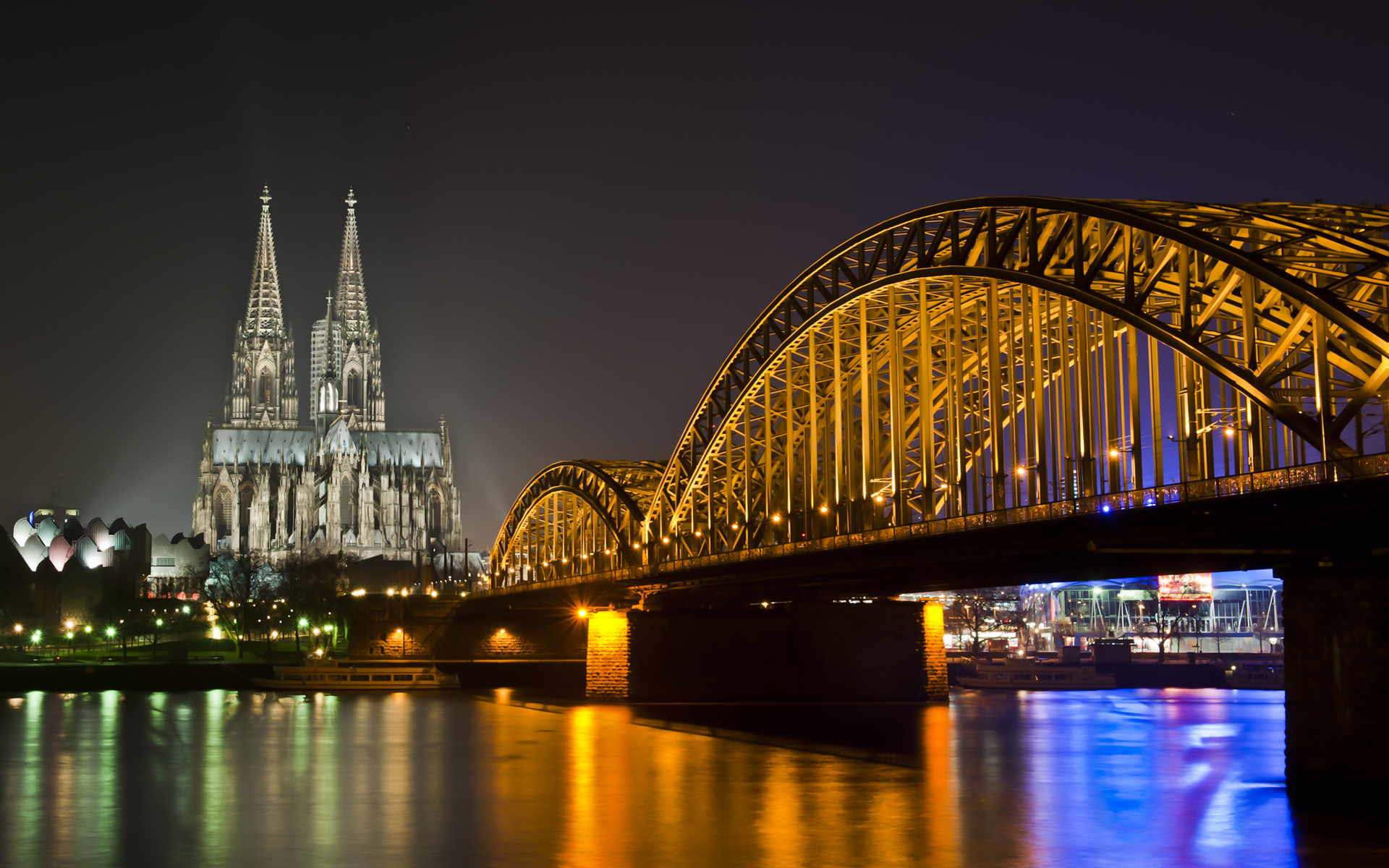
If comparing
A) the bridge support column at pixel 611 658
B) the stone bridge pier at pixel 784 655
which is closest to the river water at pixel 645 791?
the stone bridge pier at pixel 784 655

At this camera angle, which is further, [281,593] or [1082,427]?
[281,593]

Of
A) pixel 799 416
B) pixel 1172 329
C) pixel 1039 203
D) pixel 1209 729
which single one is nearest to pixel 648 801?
pixel 1172 329

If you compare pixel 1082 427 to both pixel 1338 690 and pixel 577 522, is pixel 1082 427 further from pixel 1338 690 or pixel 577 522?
pixel 577 522

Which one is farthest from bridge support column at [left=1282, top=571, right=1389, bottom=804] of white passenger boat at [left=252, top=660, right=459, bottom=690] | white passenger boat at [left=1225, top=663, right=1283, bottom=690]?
white passenger boat at [left=1225, top=663, right=1283, bottom=690]

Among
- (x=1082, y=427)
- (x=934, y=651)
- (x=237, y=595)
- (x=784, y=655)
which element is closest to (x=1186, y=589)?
(x=934, y=651)

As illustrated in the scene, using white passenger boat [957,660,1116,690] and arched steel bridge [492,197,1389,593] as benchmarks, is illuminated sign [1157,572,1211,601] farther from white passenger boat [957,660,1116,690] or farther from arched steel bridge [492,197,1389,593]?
arched steel bridge [492,197,1389,593]

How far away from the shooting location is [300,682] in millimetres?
102125

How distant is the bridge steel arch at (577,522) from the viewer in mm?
103125

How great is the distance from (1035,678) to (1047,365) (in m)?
67.6

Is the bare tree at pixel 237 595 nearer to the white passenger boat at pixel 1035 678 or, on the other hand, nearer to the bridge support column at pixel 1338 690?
the white passenger boat at pixel 1035 678

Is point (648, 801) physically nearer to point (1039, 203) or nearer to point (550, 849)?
point (550, 849)

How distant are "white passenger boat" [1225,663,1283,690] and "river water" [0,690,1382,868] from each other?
175 feet

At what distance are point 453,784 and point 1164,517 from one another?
20.3 m

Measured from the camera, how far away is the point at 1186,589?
531 ft
